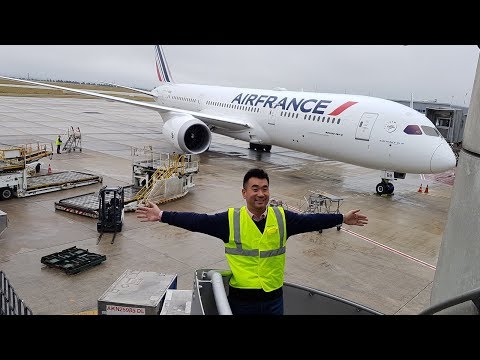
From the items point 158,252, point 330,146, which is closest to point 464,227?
point 158,252

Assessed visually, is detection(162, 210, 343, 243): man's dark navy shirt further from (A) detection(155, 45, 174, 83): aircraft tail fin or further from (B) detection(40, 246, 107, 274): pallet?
(A) detection(155, 45, 174, 83): aircraft tail fin

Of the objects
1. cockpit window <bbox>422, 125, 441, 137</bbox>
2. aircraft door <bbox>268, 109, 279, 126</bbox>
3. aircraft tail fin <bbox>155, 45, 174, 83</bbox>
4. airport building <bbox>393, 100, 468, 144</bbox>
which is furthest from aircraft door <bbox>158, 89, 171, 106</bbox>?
cockpit window <bbox>422, 125, 441, 137</bbox>

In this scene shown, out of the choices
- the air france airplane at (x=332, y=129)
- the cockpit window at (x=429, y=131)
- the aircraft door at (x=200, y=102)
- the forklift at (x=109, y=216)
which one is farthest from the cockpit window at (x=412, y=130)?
the aircraft door at (x=200, y=102)

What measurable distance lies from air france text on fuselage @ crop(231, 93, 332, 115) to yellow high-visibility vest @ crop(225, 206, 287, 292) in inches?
600

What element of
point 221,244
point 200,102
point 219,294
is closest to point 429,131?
point 221,244

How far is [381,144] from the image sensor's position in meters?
15.7

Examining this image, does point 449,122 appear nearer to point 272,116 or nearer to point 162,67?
point 272,116

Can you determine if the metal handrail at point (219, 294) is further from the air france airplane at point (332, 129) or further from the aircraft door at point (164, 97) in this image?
the aircraft door at point (164, 97)

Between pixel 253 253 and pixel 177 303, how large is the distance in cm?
123

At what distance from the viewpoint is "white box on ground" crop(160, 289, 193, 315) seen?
3870 mm

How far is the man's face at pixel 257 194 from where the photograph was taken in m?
3.31

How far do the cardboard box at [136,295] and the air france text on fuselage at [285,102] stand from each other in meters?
14.2
